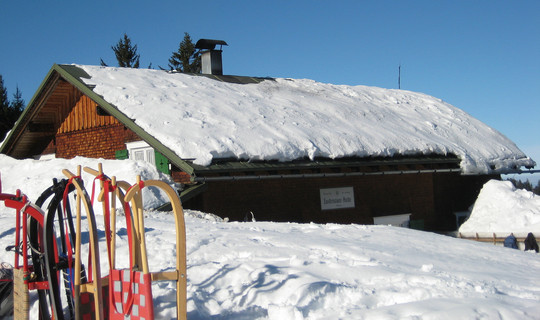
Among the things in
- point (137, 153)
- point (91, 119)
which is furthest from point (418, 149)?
point (91, 119)

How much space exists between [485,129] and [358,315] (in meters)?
19.4

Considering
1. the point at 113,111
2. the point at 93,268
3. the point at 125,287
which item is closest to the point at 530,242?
the point at 113,111

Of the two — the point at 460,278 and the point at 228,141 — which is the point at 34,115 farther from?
the point at 460,278

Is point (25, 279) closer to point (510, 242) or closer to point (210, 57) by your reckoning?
point (510, 242)

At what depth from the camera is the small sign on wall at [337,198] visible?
15.9 m

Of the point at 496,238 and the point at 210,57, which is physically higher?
the point at 210,57

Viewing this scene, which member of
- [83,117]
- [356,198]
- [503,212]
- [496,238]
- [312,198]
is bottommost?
[496,238]

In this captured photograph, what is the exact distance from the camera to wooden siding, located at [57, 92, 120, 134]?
53.5ft

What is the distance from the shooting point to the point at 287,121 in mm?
16438

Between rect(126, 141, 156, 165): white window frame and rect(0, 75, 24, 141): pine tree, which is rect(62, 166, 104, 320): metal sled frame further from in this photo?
rect(0, 75, 24, 141): pine tree

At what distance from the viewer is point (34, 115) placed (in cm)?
1744

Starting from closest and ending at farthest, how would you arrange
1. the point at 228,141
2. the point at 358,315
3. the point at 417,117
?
1. the point at 358,315
2. the point at 228,141
3. the point at 417,117

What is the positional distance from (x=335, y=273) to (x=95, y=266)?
2491mm

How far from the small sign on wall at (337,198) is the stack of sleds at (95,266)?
1052 cm
